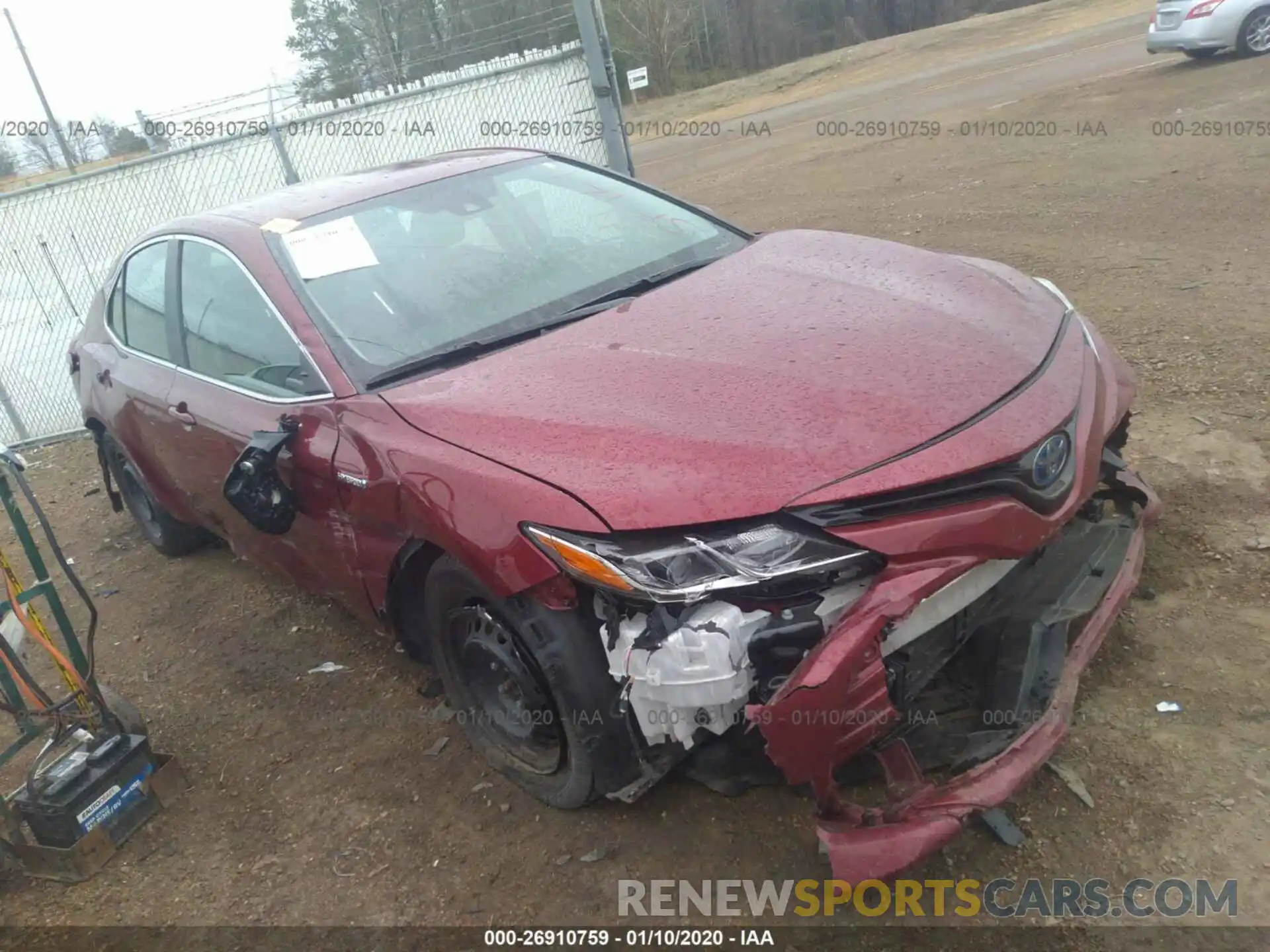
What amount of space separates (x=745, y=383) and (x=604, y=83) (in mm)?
5093

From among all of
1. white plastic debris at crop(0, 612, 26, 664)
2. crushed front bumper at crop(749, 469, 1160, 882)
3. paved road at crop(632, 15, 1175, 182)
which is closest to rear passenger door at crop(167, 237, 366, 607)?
white plastic debris at crop(0, 612, 26, 664)

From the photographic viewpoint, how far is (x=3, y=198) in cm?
748

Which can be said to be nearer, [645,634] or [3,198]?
[645,634]

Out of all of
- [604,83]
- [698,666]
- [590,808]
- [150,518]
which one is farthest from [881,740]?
[604,83]

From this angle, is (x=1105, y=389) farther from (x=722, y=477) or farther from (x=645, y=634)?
(x=645, y=634)

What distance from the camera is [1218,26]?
1267cm

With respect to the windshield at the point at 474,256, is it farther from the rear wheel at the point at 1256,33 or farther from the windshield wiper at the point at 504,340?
the rear wheel at the point at 1256,33

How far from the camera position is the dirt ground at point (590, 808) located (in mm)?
2445

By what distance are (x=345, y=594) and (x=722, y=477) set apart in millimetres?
1661

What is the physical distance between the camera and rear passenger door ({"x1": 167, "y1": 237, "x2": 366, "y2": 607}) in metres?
2.99

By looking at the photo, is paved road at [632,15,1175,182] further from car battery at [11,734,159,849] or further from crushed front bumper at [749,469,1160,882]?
car battery at [11,734,159,849]

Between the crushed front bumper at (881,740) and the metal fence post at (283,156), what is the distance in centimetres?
679

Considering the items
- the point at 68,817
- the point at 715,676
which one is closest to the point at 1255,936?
the point at 715,676

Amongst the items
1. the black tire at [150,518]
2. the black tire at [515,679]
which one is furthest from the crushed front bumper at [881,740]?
the black tire at [150,518]
